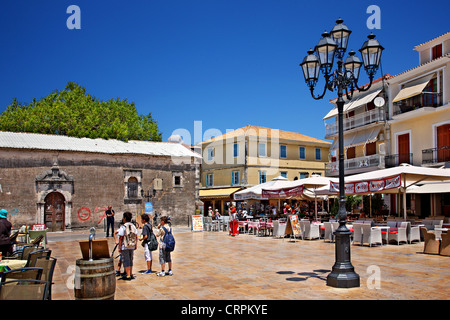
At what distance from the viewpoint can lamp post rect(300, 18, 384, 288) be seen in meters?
7.86

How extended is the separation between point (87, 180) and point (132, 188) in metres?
3.27

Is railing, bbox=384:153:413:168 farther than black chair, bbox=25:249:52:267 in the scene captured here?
Yes

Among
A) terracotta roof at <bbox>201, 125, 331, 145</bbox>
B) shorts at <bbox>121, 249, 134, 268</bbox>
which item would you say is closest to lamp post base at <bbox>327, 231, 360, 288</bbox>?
shorts at <bbox>121, 249, 134, 268</bbox>

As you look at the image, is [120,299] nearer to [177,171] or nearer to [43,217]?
[43,217]

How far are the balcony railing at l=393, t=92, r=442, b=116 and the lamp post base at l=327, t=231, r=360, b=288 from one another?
2009cm

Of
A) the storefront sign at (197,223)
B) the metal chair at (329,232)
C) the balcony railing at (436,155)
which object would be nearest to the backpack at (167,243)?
the metal chair at (329,232)

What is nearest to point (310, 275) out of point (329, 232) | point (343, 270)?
point (343, 270)

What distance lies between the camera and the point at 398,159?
87.4 feet

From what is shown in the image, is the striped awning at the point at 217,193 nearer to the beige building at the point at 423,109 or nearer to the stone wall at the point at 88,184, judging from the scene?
the stone wall at the point at 88,184

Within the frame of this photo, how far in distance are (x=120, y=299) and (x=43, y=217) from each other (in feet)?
66.0

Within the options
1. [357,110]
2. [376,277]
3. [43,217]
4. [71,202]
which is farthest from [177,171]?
[376,277]

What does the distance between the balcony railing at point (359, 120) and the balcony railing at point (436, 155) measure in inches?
185

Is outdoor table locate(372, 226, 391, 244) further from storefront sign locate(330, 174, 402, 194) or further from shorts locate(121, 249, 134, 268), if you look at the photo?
shorts locate(121, 249, 134, 268)

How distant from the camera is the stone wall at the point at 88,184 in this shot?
24.1 m
